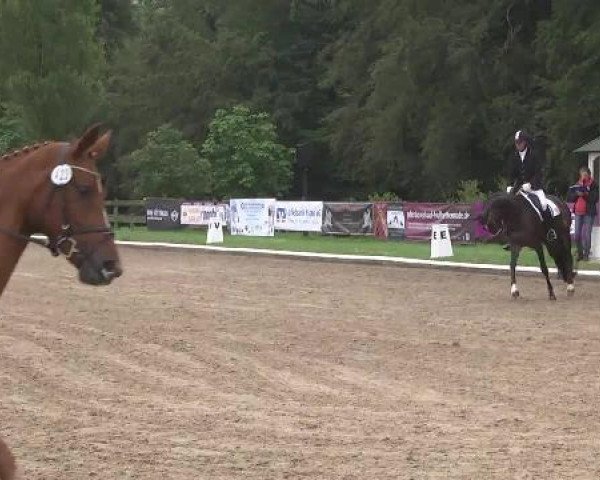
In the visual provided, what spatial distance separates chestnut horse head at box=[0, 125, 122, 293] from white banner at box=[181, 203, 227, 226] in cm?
3320

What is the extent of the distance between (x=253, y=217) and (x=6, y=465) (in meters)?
32.0

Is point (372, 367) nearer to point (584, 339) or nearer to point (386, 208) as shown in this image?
point (584, 339)

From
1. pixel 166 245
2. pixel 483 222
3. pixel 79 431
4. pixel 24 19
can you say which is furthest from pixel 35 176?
pixel 24 19

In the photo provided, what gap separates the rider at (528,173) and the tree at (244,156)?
34552 millimetres

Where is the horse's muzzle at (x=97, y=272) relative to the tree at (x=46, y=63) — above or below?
below

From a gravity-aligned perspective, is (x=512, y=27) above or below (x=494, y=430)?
above

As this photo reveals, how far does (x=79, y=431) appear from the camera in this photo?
27.1ft

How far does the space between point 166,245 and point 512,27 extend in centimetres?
2125

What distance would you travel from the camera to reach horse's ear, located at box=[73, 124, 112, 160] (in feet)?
19.6

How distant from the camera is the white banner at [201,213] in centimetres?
3966

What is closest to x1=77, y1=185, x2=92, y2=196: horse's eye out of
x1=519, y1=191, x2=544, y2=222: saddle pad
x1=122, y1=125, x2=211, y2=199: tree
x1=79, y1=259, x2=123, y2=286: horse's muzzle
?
x1=79, y1=259, x2=123, y2=286: horse's muzzle

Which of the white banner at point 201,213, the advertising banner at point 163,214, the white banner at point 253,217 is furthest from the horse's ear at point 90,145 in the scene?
the advertising banner at point 163,214

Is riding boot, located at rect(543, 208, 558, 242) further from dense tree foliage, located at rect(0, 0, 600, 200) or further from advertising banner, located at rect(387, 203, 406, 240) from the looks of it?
dense tree foliage, located at rect(0, 0, 600, 200)

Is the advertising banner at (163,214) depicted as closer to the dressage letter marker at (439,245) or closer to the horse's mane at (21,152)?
the dressage letter marker at (439,245)
